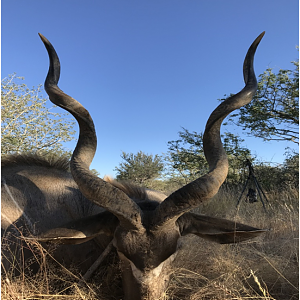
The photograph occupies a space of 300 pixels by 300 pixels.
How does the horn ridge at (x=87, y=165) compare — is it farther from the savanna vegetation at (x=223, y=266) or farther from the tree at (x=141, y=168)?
the tree at (x=141, y=168)

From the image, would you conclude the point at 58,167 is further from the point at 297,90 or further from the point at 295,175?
the point at 295,175

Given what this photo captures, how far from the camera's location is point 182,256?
3484 millimetres

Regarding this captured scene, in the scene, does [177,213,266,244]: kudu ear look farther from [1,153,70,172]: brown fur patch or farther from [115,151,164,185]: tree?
[115,151,164,185]: tree

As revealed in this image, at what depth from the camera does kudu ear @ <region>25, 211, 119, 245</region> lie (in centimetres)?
231

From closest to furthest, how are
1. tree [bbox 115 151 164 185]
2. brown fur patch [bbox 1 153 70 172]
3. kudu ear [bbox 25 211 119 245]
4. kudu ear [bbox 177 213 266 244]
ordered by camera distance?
kudu ear [bbox 25 211 119 245] → kudu ear [bbox 177 213 266 244] → brown fur patch [bbox 1 153 70 172] → tree [bbox 115 151 164 185]

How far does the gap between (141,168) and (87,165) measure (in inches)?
557

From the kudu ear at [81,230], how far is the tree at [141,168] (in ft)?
43.3

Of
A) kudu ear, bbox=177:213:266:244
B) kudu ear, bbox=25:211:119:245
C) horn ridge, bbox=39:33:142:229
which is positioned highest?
horn ridge, bbox=39:33:142:229

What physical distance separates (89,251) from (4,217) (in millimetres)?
1019

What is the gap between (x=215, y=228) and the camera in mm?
2535

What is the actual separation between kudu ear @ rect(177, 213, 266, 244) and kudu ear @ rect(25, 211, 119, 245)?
655mm

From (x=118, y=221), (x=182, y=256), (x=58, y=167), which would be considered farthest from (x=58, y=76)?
(x=182, y=256)

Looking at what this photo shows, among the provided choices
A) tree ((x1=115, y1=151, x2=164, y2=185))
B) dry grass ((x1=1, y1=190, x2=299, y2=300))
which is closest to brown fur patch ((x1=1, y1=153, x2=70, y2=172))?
dry grass ((x1=1, y1=190, x2=299, y2=300))

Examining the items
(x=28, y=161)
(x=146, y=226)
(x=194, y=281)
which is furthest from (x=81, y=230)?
(x=28, y=161)
